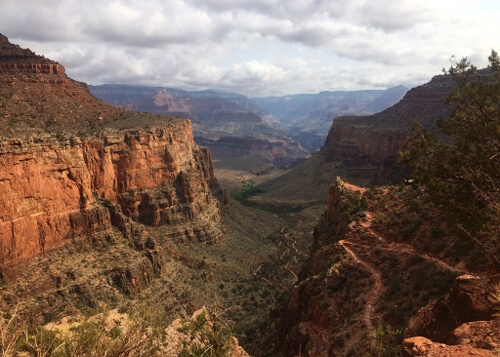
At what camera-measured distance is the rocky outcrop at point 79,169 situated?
39.9m

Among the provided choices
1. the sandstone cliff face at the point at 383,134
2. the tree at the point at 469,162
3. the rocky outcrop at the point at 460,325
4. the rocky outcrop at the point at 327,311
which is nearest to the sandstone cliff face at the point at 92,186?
the rocky outcrop at the point at 327,311

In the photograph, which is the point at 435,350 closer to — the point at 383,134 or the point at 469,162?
the point at 469,162

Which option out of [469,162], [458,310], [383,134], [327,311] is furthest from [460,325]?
[383,134]

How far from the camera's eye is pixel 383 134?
105188mm

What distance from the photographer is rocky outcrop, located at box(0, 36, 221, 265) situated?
39.9 m

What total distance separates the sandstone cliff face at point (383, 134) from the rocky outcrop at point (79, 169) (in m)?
51.8

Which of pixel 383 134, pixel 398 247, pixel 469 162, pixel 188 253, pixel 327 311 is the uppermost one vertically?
pixel 469 162

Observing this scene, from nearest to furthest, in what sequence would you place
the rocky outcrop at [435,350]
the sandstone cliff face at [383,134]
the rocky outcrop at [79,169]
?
the rocky outcrop at [435,350] < the rocky outcrop at [79,169] < the sandstone cliff face at [383,134]

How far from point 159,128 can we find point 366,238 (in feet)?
131

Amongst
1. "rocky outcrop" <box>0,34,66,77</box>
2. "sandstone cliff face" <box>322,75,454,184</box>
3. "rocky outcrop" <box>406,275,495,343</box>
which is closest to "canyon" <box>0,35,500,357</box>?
"rocky outcrop" <box>406,275,495,343</box>

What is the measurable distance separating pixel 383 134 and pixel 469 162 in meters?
91.5

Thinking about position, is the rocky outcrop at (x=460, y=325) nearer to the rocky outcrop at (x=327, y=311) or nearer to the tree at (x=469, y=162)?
the tree at (x=469, y=162)

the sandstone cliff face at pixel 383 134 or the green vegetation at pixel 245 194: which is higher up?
the sandstone cliff face at pixel 383 134

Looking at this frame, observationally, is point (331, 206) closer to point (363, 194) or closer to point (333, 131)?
point (363, 194)
